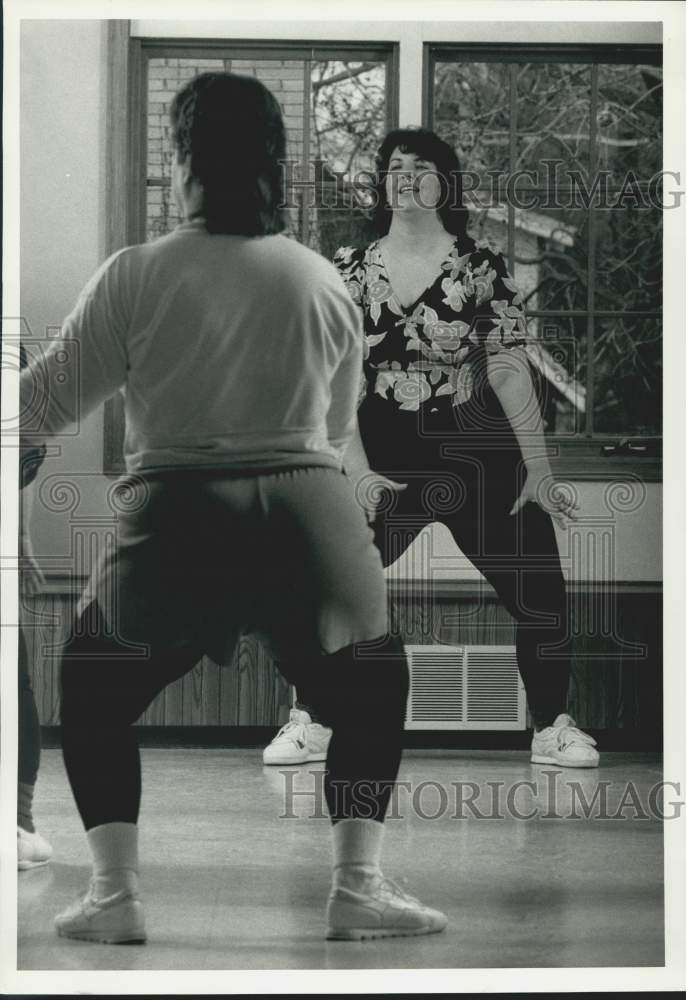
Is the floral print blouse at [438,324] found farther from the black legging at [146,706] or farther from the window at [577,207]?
the black legging at [146,706]

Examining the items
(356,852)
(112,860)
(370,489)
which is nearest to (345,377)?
(370,489)

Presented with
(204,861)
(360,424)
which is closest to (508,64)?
(360,424)

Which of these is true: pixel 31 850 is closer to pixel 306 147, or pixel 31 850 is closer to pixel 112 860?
pixel 112 860

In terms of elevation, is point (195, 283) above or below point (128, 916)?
above

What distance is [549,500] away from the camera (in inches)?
99.0

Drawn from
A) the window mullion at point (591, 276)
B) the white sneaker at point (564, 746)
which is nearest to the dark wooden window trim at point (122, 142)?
the window mullion at point (591, 276)

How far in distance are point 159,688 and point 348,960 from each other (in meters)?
0.58

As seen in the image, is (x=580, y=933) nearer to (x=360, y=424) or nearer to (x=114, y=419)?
(x=360, y=424)

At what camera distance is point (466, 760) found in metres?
2.48

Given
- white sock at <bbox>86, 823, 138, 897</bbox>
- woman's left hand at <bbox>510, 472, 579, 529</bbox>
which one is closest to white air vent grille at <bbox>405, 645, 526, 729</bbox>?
woman's left hand at <bbox>510, 472, 579, 529</bbox>

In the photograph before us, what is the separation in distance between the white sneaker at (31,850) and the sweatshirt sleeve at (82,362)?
73 cm

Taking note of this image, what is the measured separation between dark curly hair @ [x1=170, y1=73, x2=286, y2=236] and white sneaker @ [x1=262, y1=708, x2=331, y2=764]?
90 cm

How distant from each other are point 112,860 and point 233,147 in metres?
1.29

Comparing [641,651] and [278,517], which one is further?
[641,651]
